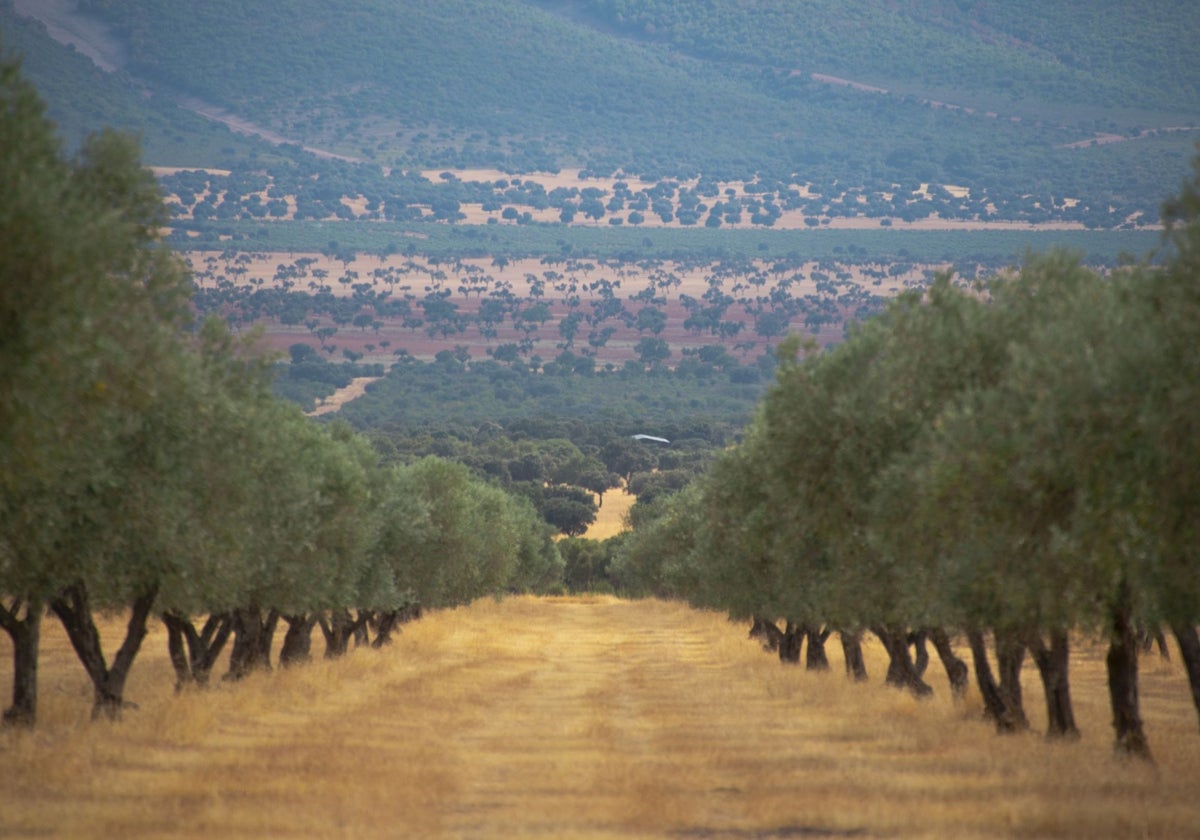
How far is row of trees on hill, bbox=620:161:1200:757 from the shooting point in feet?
59.6

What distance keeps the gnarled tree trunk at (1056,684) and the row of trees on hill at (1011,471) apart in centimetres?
5

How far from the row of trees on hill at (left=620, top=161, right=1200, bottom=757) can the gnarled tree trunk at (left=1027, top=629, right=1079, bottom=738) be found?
0.05 m

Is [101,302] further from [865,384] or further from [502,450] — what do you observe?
[502,450]

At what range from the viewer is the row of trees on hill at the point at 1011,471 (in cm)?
1817

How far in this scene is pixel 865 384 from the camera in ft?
94.1

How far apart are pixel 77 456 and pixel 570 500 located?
15237 cm

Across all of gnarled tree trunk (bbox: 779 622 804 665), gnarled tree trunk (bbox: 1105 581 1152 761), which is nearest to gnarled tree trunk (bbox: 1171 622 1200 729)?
gnarled tree trunk (bbox: 1105 581 1152 761)

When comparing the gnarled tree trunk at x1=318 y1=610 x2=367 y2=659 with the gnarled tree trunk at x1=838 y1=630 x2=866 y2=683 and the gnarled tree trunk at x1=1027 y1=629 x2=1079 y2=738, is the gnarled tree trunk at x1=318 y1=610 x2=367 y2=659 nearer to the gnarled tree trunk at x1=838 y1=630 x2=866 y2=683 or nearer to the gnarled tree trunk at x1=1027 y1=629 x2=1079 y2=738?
the gnarled tree trunk at x1=838 y1=630 x2=866 y2=683

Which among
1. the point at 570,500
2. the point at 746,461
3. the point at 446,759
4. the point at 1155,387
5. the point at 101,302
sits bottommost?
the point at 570,500

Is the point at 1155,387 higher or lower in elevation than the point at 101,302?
lower

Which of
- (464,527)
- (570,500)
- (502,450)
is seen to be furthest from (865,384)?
(502,450)

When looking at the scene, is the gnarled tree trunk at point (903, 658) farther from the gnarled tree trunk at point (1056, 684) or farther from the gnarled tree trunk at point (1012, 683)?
the gnarled tree trunk at point (1056, 684)

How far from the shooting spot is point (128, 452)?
2605 cm

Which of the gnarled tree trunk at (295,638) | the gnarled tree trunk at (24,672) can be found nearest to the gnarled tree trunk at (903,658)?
the gnarled tree trunk at (295,638)
